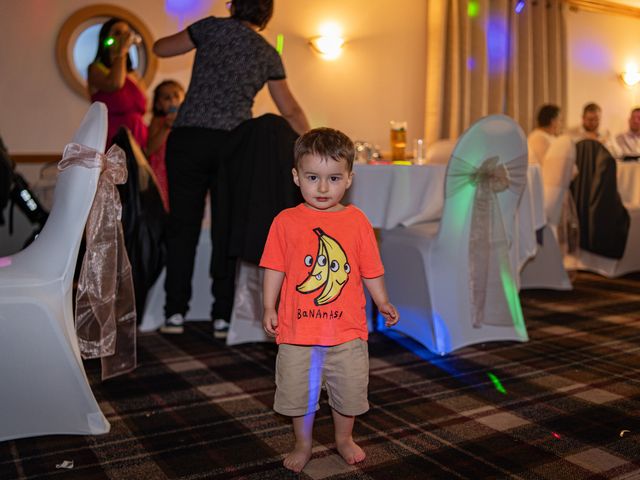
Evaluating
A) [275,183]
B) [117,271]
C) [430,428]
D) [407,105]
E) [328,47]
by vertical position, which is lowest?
[430,428]

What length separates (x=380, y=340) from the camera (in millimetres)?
2803

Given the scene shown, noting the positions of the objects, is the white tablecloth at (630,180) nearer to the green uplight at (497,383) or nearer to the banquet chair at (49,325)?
the green uplight at (497,383)

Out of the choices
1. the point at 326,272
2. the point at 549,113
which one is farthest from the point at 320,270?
the point at 549,113

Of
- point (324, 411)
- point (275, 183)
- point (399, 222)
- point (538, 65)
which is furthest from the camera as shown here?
point (538, 65)

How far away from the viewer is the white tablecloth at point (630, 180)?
4703 mm

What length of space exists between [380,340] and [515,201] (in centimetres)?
77

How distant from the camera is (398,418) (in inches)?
75.2

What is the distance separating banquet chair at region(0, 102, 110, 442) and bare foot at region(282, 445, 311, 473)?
539mm

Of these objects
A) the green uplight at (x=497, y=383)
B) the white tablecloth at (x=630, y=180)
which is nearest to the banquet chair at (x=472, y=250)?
the green uplight at (x=497, y=383)

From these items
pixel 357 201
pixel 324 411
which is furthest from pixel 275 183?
pixel 324 411

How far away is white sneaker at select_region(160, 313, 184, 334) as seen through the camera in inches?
114

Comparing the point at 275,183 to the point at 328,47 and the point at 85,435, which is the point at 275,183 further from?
the point at 328,47

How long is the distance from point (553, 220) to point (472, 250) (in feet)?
4.75

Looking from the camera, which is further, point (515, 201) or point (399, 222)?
point (399, 222)
